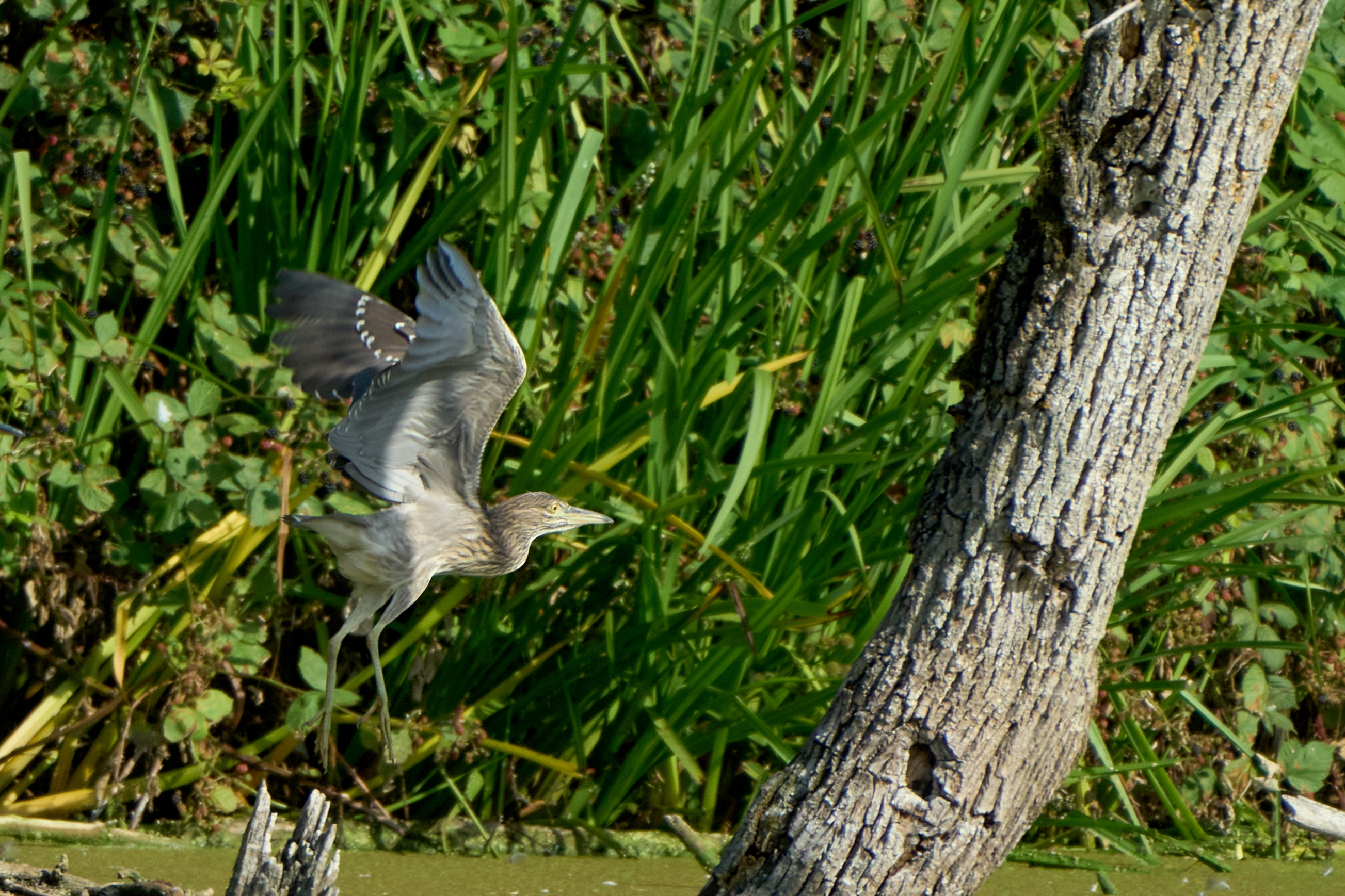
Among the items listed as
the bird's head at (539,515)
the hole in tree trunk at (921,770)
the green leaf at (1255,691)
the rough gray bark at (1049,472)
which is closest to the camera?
the rough gray bark at (1049,472)

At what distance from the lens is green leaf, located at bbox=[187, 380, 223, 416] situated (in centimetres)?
279

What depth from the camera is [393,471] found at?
109 inches

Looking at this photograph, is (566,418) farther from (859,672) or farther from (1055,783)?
(1055,783)

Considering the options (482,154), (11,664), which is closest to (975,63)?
(482,154)

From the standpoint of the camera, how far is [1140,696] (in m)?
3.42

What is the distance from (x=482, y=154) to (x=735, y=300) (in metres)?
1.10

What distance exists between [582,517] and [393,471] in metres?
0.41

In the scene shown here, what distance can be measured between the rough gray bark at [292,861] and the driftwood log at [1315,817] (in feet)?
5.09

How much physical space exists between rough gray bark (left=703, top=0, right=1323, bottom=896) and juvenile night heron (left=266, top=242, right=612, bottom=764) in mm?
923

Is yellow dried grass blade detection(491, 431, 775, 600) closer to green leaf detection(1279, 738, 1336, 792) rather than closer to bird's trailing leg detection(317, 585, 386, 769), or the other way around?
bird's trailing leg detection(317, 585, 386, 769)

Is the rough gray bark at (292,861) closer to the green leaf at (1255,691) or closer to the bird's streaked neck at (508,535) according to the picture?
the bird's streaked neck at (508,535)

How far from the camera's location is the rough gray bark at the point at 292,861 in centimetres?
211

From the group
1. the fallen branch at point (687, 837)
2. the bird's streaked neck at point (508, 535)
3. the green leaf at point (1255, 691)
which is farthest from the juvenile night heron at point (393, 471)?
the green leaf at point (1255, 691)

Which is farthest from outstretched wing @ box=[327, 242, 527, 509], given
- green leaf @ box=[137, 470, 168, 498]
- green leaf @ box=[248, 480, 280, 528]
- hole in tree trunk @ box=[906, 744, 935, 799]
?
hole in tree trunk @ box=[906, 744, 935, 799]
